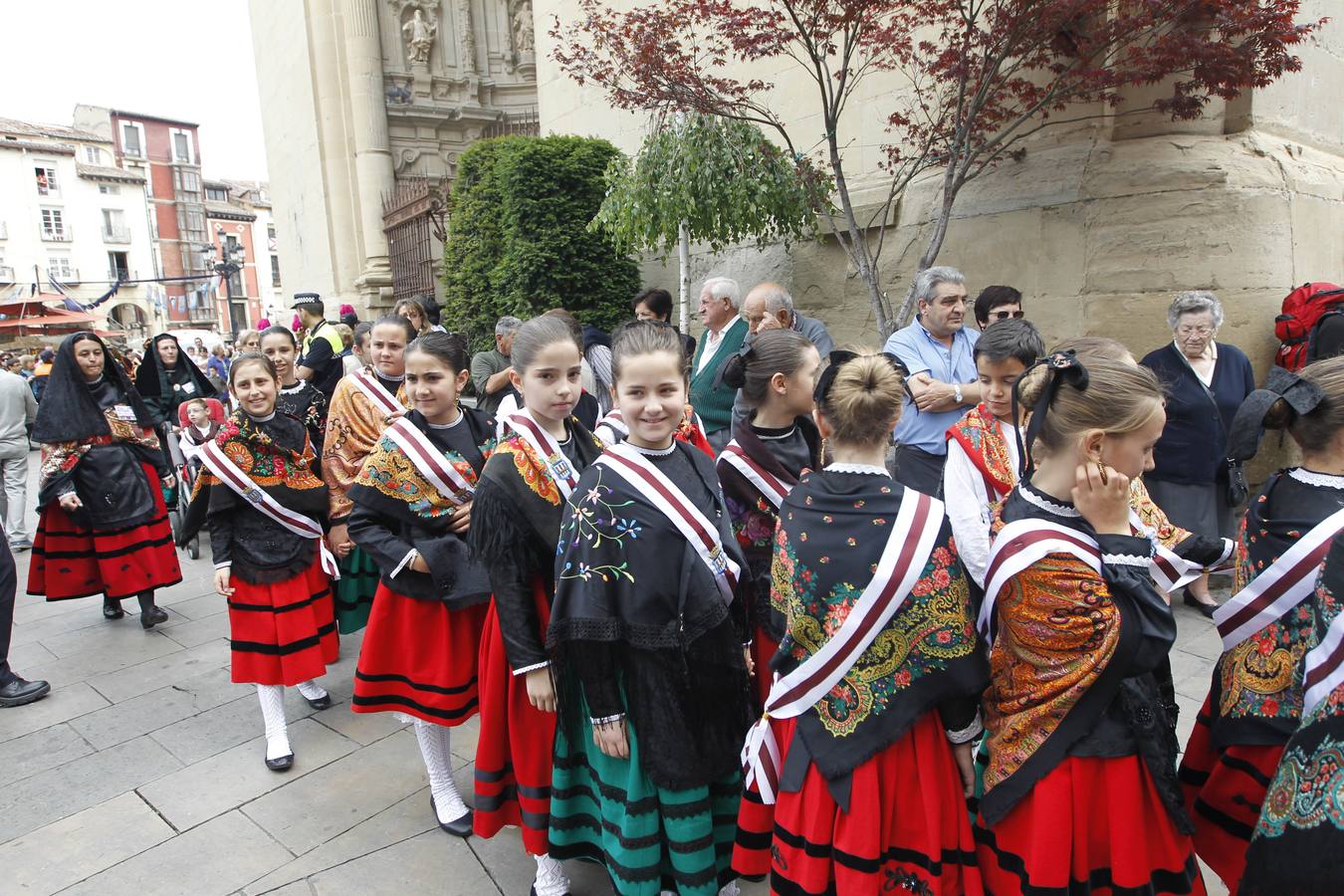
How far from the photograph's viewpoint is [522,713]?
2.44 metres

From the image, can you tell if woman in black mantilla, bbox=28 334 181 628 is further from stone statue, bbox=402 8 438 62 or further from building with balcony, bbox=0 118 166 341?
building with balcony, bbox=0 118 166 341

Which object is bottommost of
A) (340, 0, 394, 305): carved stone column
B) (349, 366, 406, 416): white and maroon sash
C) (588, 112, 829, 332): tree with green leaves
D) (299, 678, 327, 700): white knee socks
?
(299, 678, 327, 700): white knee socks

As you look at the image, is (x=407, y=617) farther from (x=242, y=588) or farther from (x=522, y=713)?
(x=242, y=588)

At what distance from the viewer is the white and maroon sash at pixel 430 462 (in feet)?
9.16

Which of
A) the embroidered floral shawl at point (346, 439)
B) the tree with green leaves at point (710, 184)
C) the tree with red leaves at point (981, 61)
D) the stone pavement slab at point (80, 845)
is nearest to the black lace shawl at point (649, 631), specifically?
the embroidered floral shawl at point (346, 439)

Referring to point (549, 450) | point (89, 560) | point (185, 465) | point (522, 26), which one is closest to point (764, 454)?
point (549, 450)

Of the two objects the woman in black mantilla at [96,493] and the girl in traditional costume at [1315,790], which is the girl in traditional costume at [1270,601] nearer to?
the girl in traditional costume at [1315,790]

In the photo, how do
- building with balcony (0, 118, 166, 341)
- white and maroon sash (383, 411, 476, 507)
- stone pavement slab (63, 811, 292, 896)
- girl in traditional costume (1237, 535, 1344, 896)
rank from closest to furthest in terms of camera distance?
girl in traditional costume (1237, 535, 1344, 896)
stone pavement slab (63, 811, 292, 896)
white and maroon sash (383, 411, 476, 507)
building with balcony (0, 118, 166, 341)

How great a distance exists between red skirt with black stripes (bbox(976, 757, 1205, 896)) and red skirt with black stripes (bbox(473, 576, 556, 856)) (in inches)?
53.5

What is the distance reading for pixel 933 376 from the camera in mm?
3678

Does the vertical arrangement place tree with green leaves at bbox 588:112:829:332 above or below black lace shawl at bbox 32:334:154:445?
above

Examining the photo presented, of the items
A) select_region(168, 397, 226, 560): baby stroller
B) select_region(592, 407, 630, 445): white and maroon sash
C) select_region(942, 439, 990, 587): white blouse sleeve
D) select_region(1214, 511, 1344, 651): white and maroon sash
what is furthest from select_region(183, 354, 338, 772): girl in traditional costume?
select_region(1214, 511, 1344, 651): white and maroon sash

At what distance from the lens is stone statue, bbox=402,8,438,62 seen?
633 inches

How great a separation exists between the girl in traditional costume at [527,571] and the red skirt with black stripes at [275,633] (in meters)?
1.44
